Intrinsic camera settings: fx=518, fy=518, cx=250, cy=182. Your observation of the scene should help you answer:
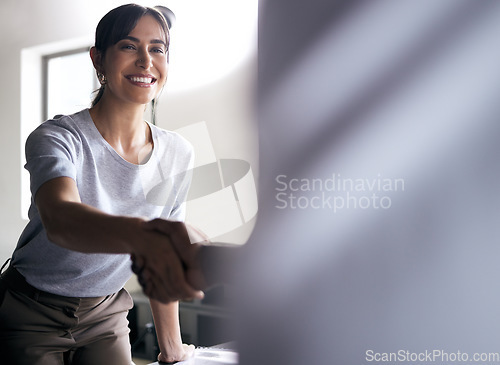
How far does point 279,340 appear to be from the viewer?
46cm

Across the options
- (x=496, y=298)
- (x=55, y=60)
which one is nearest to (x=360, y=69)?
(x=496, y=298)

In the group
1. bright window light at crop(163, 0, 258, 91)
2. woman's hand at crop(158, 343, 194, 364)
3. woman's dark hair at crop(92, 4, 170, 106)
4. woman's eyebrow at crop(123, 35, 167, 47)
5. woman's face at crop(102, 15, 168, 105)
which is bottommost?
woman's hand at crop(158, 343, 194, 364)

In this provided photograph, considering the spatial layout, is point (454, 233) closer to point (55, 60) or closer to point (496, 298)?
point (496, 298)

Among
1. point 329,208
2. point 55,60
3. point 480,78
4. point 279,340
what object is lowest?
point 279,340

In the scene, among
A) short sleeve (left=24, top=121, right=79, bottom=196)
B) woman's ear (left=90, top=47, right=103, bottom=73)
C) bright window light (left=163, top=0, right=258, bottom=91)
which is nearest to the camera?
short sleeve (left=24, top=121, right=79, bottom=196)

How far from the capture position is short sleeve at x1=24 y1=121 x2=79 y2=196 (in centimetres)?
51

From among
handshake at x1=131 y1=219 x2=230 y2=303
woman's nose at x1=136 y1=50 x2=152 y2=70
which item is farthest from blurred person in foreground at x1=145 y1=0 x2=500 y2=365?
woman's nose at x1=136 y1=50 x2=152 y2=70

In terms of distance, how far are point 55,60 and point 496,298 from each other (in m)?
2.22

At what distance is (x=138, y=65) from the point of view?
75 centimetres

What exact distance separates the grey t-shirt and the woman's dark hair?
13 cm

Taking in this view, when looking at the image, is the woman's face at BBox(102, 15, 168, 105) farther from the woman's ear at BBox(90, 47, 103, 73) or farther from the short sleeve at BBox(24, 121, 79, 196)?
the short sleeve at BBox(24, 121, 79, 196)

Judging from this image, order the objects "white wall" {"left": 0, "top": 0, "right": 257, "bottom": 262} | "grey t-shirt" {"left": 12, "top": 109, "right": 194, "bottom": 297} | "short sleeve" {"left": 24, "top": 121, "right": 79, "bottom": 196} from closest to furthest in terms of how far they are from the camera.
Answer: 1. "short sleeve" {"left": 24, "top": 121, "right": 79, "bottom": 196}
2. "grey t-shirt" {"left": 12, "top": 109, "right": 194, "bottom": 297}
3. "white wall" {"left": 0, "top": 0, "right": 257, "bottom": 262}

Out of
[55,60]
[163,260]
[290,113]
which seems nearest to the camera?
[163,260]

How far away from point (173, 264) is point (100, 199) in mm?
342
